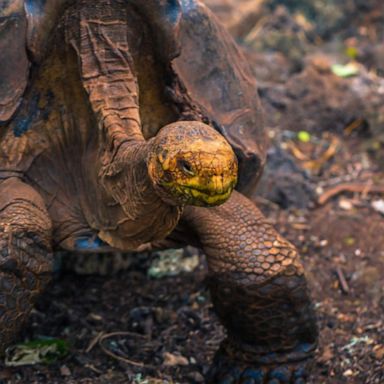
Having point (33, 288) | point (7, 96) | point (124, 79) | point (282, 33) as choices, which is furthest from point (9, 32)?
point (282, 33)

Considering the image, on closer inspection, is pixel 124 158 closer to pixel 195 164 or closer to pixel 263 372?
pixel 195 164

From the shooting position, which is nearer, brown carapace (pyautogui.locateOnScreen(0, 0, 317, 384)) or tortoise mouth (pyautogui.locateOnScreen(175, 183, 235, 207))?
tortoise mouth (pyautogui.locateOnScreen(175, 183, 235, 207))

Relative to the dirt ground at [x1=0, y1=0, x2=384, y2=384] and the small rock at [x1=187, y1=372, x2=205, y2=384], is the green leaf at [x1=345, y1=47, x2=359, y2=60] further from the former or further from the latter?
the small rock at [x1=187, y1=372, x2=205, y2=384]

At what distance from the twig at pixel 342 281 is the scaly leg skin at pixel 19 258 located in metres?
1.47

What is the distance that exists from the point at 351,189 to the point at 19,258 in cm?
254

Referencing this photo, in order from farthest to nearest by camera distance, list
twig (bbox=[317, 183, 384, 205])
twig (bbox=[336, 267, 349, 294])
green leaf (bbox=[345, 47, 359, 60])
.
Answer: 1. green leaf (bbox=[345, 47, 359, 60])
2. twig (bbox=[317, 183, 384, 205])
3. twig (bbox=[336, 267, 349, 294])

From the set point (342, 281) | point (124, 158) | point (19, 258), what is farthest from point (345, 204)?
point (124, 158)

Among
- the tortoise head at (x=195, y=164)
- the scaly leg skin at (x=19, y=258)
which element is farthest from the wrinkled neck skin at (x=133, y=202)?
the scaly leg skin at (x=19, y=258)

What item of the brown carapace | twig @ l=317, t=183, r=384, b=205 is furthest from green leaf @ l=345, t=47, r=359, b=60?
the brown carapace

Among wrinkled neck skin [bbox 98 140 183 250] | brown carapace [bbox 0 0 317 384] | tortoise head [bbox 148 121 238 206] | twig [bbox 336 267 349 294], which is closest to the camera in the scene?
tortoise head [bbox 148 121 238 206]

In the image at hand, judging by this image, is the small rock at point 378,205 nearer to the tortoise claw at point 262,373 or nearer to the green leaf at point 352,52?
the tortoise claw at point 262,373

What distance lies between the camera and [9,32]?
9.41 feet

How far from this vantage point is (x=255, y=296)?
2900mm

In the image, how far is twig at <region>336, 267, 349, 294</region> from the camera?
3.78 m
